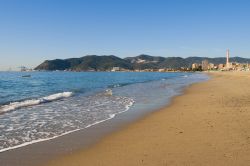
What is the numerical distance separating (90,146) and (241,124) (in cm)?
545

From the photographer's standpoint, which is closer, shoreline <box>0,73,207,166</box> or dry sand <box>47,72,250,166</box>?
dry sand <box>47,72,250,166</box>

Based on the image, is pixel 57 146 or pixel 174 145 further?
pixel 57 146

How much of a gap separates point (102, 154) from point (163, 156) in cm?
156

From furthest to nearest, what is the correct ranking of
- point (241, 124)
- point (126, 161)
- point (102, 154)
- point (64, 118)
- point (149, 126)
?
point (64, 118)
point (149, 126)
point (241, 124)
point (102, 154)
point (126, 161)

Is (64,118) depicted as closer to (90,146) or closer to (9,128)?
(9,128)

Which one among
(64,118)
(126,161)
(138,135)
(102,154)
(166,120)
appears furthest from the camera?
(64,118)

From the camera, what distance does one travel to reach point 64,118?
15.1m

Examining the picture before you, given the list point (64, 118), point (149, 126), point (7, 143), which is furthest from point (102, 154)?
point (64, 118)

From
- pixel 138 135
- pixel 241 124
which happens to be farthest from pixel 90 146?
pixel 241 124

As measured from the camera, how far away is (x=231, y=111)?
15289 millimetres

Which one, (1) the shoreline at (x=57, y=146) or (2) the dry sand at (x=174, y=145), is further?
(1) the shoreline at (x=57, y=146)

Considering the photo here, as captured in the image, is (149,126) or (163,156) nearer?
(163,156)

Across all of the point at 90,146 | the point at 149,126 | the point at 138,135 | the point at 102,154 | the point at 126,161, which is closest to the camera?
the point at 126,161

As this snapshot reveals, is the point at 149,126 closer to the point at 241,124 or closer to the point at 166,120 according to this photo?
the point at 166,120
